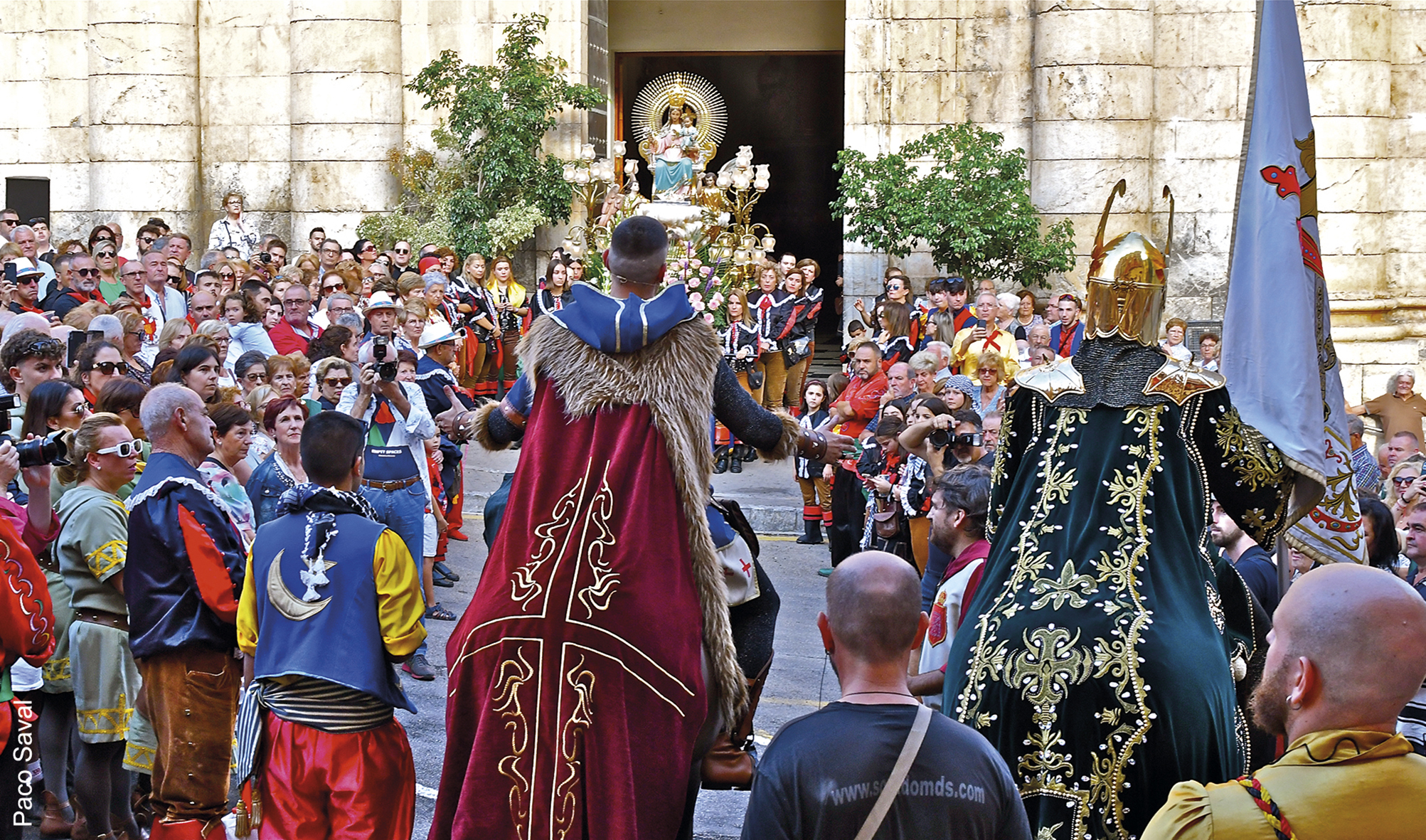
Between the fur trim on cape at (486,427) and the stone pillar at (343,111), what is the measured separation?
14.8 m

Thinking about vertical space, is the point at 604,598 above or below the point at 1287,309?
below

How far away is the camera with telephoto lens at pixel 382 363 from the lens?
7688mm

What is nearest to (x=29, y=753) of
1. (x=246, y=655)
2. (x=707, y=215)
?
(x=246, y=655)

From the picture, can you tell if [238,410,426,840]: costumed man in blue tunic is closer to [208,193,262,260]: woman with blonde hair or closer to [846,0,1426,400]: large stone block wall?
[208,193,262,260]: woman with blonde hair

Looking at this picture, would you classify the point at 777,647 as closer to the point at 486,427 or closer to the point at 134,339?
the point at 134,339

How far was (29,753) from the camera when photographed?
4.91 meters

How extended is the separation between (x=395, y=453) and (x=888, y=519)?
2.84 metres

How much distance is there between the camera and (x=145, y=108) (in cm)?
1873

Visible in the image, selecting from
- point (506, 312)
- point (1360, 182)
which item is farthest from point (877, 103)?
point (1360, 182)

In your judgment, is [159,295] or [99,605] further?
[159,295]

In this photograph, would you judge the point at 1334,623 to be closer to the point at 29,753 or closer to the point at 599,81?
the point at 29,753

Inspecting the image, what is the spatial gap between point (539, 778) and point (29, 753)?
213 cm

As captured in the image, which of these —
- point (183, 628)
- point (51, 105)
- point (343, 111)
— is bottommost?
point (183, 628)

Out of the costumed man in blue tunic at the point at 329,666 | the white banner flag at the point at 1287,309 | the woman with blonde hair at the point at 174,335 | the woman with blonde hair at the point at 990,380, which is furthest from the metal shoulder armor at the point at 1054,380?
the woman with blonde hair at the point at 174,335
